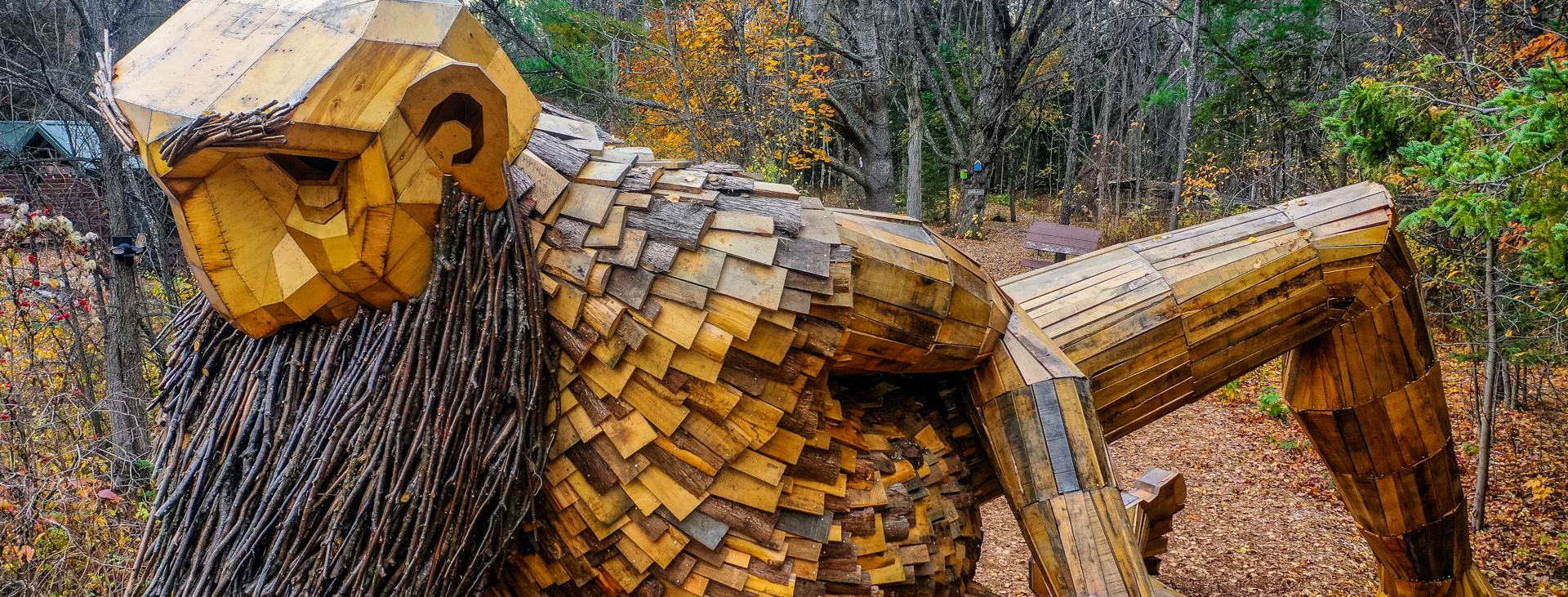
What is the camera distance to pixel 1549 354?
5.79m

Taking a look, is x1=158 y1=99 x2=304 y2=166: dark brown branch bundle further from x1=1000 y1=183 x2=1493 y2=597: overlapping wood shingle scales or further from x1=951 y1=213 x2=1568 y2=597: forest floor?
x1=951 y1=213 x2=1568 y2=597: forest floor

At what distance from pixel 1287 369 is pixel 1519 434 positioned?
17.9 feet

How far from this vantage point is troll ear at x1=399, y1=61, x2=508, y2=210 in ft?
4.27

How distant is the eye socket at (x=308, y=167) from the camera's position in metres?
1.32

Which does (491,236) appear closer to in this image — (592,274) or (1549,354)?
(592,274)

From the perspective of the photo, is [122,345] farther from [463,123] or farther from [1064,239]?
[1064,239]

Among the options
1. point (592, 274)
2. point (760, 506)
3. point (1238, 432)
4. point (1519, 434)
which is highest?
point (592, 274)

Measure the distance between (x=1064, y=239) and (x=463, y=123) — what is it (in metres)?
10.7

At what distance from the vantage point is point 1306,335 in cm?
268

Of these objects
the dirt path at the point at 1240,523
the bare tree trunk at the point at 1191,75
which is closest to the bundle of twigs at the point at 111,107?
the dirt path at the point at 1240,523

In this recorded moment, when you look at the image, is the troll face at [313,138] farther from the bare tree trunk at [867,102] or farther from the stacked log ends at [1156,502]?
the bare tree trunk at [867,102]

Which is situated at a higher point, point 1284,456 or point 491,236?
point 491,236

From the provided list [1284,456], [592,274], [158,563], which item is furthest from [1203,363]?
[1284,456]

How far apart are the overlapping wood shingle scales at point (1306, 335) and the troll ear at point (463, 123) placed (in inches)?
56.8
